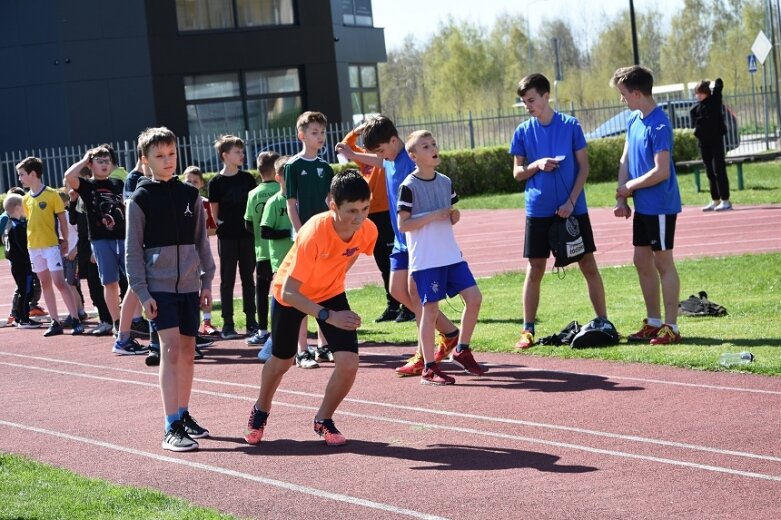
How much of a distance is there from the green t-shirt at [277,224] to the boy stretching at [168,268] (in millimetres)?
3067

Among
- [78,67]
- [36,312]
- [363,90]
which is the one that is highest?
[78,67]

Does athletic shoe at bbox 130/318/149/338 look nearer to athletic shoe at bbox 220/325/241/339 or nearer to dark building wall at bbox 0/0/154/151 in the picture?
athletic shoe at bbox 220/325/241/339

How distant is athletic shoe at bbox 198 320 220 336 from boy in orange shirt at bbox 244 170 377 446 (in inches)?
212

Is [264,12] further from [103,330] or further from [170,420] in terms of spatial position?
[170,420]

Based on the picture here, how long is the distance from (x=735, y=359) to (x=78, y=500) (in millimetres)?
4964

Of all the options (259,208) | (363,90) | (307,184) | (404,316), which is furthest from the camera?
(363,90)

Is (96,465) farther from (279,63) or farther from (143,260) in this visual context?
(279,63)

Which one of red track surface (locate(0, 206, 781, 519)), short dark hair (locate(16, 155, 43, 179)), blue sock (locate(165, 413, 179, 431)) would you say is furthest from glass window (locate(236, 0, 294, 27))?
blue sock (locate(165, 413, 179, 431))

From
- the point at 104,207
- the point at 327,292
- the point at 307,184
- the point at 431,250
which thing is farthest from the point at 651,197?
the point at 104,207

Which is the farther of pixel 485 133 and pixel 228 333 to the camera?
pixel 485 133

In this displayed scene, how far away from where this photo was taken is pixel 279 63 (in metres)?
38.8

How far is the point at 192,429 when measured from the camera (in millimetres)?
7961

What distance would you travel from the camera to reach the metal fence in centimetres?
3434

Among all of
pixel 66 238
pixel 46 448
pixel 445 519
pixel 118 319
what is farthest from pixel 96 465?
pixel 66 238
